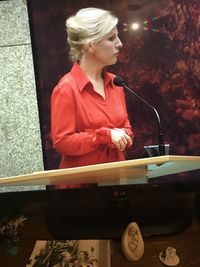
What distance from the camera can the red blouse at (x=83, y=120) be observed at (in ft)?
3.84

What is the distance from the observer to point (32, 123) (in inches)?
46.9

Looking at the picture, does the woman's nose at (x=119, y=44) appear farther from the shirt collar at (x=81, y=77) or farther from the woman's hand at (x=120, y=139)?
the woman's hand at (x=120, y=139)

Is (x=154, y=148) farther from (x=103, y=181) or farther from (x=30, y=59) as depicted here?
(x=30, y=59)

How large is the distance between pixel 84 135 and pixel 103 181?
0.65 ft

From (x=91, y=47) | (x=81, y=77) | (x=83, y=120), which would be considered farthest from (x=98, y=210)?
(x=91, y=47)

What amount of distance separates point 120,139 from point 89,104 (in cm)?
17

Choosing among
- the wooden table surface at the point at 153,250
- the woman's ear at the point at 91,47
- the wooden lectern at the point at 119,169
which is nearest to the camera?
the wooden lectern at the point at 119,169

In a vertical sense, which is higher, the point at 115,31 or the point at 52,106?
the point at 115,31

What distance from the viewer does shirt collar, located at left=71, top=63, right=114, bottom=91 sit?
1.20 m

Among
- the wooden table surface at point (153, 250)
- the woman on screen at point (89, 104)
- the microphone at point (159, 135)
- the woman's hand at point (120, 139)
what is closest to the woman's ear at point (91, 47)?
the woman on screen at point (89, 104)

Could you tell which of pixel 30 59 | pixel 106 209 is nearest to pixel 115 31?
pixel 30 59

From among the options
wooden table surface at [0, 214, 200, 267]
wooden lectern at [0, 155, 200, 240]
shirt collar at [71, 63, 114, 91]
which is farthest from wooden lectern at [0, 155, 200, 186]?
shirt collar at [71, 63, 114, 91]

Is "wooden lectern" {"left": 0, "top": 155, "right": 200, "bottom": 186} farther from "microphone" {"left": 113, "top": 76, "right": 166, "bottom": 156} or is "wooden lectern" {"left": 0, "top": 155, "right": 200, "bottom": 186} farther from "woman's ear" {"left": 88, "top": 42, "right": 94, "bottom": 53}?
"woman's ear" {"left": 88, "top": 42, "right": 94, "bottom": 53}

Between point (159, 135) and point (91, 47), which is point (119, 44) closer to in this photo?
point (91, 47)
